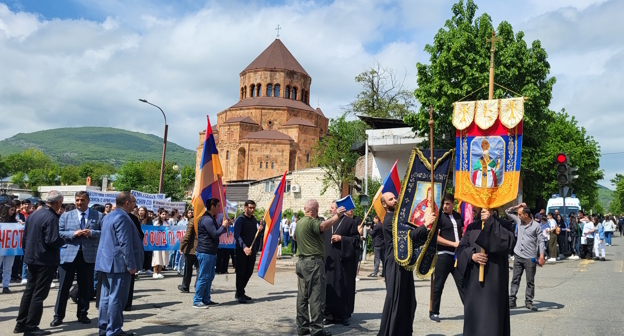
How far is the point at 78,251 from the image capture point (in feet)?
28.4

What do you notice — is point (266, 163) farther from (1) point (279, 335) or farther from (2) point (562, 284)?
(1) point (279, 335)

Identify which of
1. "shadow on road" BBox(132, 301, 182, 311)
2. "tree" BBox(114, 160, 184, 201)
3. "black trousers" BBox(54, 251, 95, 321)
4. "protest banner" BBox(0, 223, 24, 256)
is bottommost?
"shadow on road" BBox(132, 301, 182, 311)

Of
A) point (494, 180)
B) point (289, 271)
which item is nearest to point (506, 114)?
point (494, 180)

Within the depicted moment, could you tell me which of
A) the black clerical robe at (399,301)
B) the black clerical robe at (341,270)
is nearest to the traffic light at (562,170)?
the black clerical robe at (341,270)

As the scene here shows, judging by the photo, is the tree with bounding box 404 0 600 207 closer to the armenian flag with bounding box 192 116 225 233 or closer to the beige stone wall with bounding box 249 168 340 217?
the armenian flag with bounding box 192 116 225 233

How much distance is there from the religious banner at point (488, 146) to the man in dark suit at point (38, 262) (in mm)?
5744

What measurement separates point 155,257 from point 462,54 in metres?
18.2

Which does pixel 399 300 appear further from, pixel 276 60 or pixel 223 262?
pixel 276 60

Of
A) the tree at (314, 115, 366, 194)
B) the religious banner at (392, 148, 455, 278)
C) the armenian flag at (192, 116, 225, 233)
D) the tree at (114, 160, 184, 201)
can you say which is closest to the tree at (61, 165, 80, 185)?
the tree at (114, 160, 184, 201)

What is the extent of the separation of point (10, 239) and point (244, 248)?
5.55 metres

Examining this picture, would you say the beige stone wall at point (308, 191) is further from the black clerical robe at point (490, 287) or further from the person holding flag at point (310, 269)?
the black clerical robe at point (490, 287)

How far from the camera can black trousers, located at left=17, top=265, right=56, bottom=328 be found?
769cm

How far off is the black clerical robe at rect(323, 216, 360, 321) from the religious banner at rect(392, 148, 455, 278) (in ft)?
6.40

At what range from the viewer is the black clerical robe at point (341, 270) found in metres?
8.93
